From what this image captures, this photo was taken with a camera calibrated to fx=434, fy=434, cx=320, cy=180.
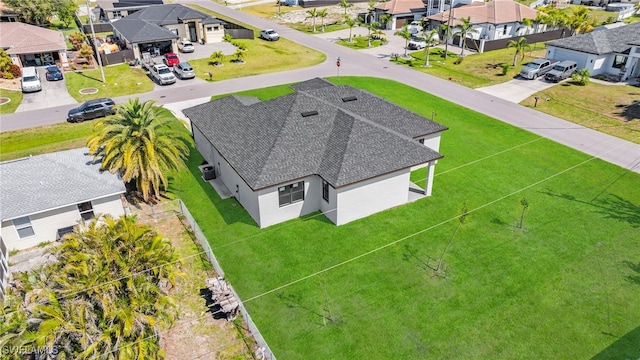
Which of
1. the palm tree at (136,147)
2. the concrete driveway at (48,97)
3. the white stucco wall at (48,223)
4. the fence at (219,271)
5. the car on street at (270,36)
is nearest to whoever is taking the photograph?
the fence at (219,271)

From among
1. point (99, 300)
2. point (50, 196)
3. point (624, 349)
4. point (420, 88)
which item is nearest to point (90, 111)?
point (50, 196)

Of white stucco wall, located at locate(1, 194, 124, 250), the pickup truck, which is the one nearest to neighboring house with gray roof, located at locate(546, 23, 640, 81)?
the pickup truck

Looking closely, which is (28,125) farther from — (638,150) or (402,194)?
(638,150)

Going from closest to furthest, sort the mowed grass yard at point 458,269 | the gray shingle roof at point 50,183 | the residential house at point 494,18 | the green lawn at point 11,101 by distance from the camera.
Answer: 1. the mowed grass yard at point 458,269
2. the gray shingle roof at point 50,183
3. the green lawn at point 11,101
4. the residential house at point 494,18

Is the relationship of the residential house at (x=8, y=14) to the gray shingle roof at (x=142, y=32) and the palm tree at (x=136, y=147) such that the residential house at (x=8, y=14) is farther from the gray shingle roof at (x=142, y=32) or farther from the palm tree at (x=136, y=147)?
the palm tree at (x=136, y=147)

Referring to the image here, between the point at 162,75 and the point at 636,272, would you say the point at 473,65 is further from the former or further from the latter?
the point at 636,272

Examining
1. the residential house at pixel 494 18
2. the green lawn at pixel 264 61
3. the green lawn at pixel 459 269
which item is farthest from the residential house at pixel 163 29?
the residential house at pixel 494 18

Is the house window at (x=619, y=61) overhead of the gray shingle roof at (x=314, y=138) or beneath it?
beneath

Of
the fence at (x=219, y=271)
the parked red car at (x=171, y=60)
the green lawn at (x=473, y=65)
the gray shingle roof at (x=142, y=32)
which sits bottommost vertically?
the fence at (x=219, y=271)
